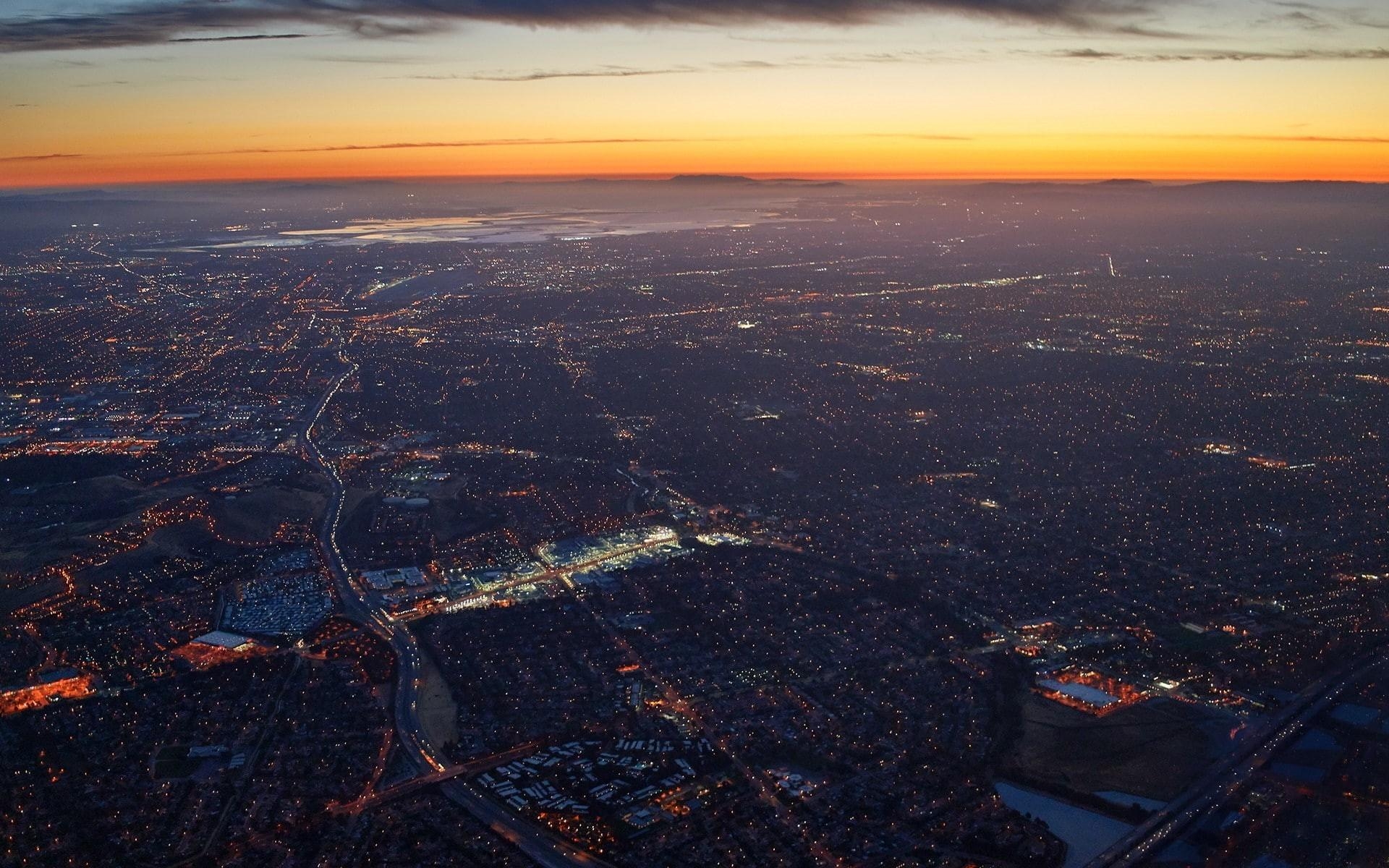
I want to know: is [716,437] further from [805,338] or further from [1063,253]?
[1063,253]

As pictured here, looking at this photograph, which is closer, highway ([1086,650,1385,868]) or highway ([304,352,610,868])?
highway ([1086,650,1385,868])

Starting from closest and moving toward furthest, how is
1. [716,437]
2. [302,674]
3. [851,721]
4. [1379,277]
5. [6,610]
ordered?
[851,721] < [302,674] < [6,610] < [716,437] < [1379,277]

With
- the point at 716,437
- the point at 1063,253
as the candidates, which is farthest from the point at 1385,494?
the point at 1063,253

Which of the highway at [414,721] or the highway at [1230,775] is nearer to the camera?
the highway at [1230,775]

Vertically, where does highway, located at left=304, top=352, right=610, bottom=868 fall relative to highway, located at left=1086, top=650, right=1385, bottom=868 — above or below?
below

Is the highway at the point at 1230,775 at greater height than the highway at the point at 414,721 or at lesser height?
greater

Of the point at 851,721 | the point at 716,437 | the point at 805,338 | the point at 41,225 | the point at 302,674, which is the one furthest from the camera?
the point at 41,225
